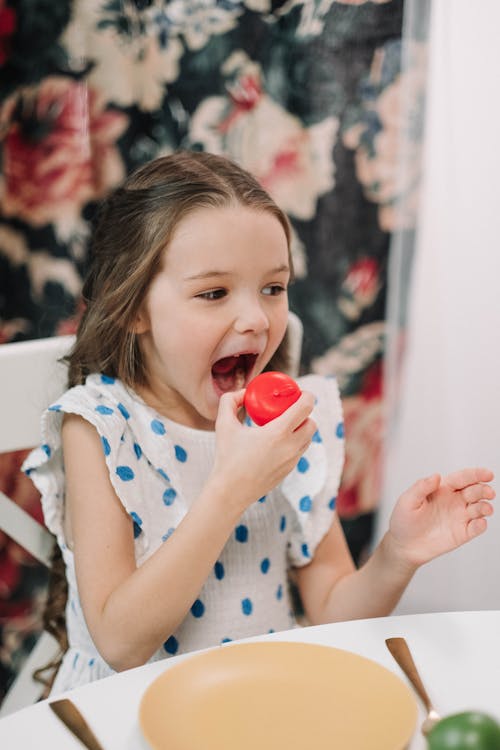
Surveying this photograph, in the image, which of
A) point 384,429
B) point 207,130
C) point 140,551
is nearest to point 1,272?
point 207,130

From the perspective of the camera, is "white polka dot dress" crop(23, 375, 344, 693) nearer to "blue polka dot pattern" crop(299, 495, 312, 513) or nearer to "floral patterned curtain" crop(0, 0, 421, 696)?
"blue polka dot pattern" crop(299, 495, 312, 513)

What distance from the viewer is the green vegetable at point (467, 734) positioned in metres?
0.40

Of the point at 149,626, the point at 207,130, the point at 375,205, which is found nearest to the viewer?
the point at 149,626

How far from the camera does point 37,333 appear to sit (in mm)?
1548

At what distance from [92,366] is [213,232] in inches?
8.7

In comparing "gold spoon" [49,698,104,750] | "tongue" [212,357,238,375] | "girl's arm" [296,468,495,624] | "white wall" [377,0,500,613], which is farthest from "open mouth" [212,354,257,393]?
"white wall" [377,0,500,613]

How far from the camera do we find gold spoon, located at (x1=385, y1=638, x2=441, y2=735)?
1.81 feet

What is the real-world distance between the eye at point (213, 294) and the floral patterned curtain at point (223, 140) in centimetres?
65

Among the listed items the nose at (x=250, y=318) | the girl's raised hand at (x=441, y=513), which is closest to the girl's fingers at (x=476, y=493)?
the girl's raised hand at (x=441, y=513)

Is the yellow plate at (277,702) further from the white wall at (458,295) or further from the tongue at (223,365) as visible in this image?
the white wall at (458,295)

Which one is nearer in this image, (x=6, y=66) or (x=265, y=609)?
(x=265, y=609)

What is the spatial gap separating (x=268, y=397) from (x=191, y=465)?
0.25 metres

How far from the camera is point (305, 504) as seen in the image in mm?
1062

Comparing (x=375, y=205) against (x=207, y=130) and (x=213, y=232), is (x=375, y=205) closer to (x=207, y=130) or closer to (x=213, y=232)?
(x=207, y=130)
